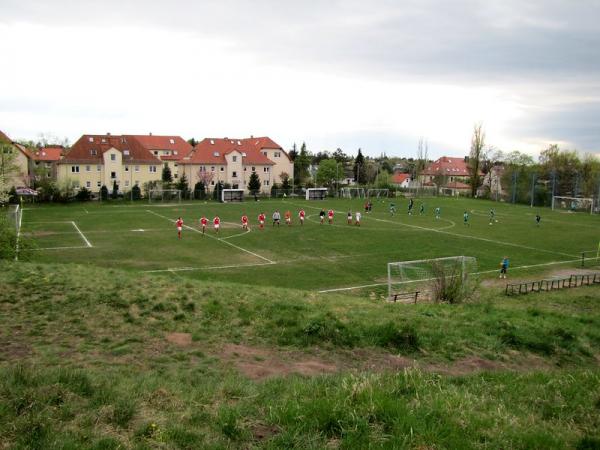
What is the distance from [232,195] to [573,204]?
52056 millimetres

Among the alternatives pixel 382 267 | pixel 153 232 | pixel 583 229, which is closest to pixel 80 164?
pixel 153 232

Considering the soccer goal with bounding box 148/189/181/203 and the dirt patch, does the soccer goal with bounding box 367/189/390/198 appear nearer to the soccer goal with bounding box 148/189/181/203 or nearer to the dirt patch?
the soccer goal with bounding box 148/189/181/203

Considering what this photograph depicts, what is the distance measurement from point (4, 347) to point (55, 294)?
12.6ft

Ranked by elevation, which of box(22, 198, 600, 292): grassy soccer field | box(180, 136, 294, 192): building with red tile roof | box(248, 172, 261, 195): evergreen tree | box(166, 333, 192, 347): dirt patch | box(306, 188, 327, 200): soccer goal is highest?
box(180, 136, 294, 192): building with red tile roof

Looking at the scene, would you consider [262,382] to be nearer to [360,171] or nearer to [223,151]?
[223,151]

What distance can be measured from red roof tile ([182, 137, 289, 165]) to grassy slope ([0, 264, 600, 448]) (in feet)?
260

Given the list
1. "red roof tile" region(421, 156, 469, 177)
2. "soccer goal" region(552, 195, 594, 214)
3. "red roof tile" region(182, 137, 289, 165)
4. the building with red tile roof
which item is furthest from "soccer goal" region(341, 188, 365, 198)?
"red roof tile" region(421, 156, 469, 177)

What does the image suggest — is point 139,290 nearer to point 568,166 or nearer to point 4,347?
point 4,347

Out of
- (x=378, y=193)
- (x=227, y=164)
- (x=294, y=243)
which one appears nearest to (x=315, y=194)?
(x=378, y=193)

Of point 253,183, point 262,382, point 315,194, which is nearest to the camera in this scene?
point 262,382

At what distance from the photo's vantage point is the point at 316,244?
3888 centimetres

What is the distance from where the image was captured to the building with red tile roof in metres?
91.7

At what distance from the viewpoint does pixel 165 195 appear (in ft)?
262

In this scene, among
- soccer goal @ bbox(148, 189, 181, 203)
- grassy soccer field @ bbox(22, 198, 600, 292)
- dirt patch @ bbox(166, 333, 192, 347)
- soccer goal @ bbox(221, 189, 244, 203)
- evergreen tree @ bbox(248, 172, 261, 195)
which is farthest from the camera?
evergreen tree @ bbox(248, 172, 261, 195)
